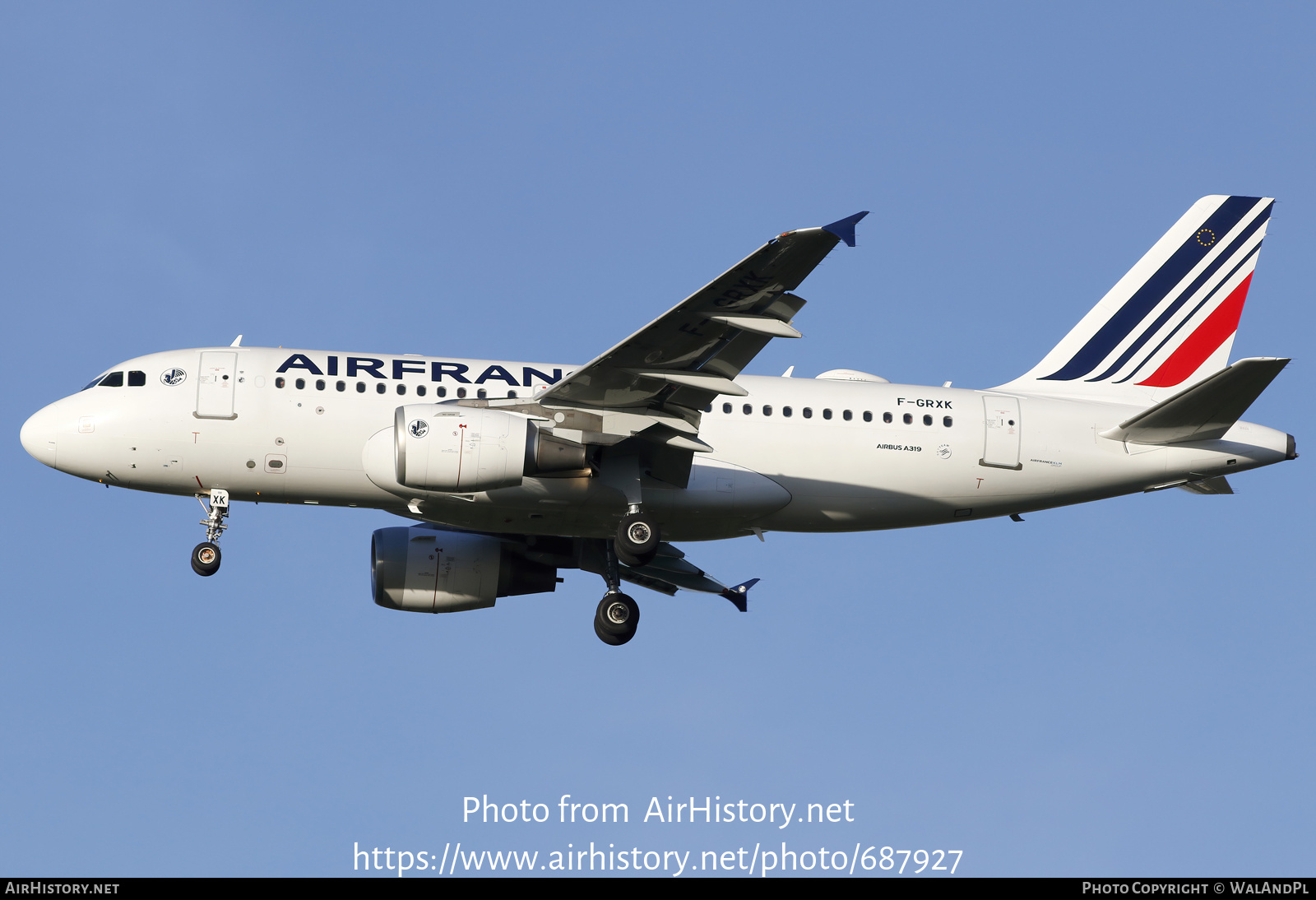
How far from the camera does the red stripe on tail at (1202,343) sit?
37.0m

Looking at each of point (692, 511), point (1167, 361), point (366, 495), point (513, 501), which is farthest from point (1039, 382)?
point (366, 495)

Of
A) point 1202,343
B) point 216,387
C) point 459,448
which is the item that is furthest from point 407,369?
point 1202,343

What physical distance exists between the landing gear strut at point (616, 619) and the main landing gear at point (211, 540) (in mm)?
8341

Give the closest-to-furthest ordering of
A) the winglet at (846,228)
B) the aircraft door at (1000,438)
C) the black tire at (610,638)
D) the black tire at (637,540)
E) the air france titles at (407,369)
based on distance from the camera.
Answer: the winglet at (846,228) → the black tire at (637,540) → the air france titles at (407,369) → the aircraft door at (1000,438) → the black tire at (610,638)

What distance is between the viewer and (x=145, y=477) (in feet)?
107

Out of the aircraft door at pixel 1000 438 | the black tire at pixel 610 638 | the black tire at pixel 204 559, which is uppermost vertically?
the aircraft door at pixel 1000 438

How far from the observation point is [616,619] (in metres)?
34.5

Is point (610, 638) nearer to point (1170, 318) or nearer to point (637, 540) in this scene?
point (637, 540)

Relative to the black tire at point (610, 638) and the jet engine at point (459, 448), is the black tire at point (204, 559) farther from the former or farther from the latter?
the black tire at point (610, 638)

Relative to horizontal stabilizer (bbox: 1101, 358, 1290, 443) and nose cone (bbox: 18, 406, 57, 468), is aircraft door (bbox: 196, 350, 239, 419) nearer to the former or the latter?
nose cone (bbox: 18, 406, 57, 468)

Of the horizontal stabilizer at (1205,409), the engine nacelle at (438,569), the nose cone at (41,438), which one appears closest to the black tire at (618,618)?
the engine nacelle at (438,569)

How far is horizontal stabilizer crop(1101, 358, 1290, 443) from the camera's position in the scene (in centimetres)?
3080

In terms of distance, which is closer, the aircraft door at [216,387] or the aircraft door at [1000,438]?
the aircraft door at [216,387]

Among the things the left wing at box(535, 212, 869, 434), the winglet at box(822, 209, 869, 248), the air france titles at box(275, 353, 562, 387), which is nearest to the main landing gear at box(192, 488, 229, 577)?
the air france titles at box(275, 353, 562, 387)
